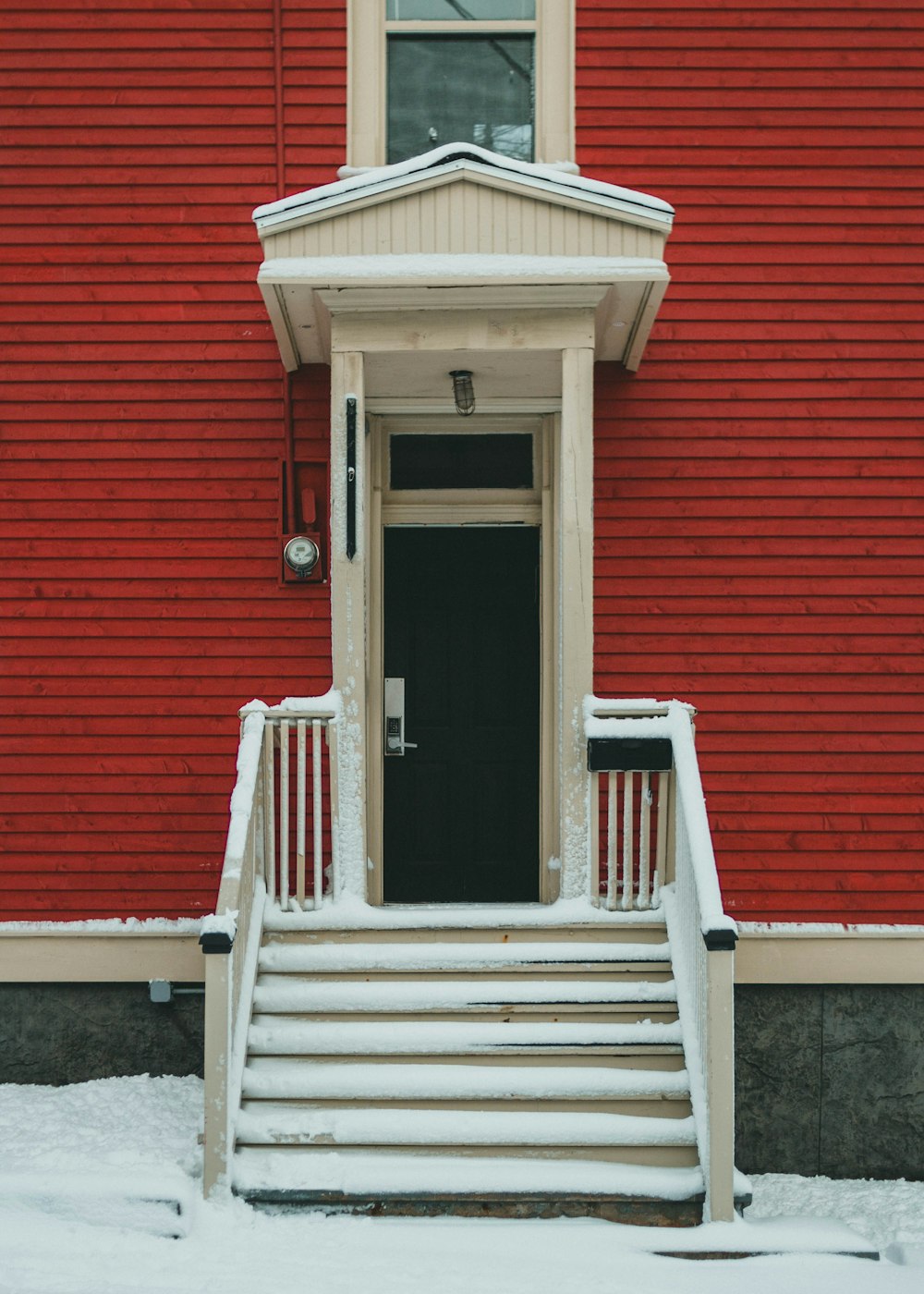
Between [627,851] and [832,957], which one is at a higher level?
[627,851]

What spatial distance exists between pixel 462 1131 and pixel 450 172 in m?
3.96

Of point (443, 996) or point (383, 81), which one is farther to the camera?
point (383, 81)

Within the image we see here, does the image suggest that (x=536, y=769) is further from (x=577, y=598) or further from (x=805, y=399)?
(x=805, y=399)

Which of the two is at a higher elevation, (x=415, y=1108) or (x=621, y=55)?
(x=621, y=55)

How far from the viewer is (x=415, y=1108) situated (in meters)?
4.78

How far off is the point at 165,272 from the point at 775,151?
325 cm

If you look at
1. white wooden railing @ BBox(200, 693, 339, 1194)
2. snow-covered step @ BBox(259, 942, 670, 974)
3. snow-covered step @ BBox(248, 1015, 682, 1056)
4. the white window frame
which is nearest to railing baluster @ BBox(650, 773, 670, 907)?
snow-covered step @ BBox(259, 942, 670, 974)

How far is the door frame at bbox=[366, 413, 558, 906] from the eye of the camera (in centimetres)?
638

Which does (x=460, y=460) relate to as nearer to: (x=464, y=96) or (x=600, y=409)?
(x=600, y=409)

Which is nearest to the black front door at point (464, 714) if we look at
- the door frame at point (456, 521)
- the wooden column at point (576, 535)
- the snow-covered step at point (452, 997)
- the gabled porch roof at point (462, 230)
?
the door frame at point (456, 521)

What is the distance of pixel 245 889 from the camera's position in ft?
16.1

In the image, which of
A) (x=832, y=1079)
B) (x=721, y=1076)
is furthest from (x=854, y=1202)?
(x=721, y=1076)

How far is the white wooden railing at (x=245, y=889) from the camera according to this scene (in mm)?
4492

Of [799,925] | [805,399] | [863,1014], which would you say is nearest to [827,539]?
[805,399]
